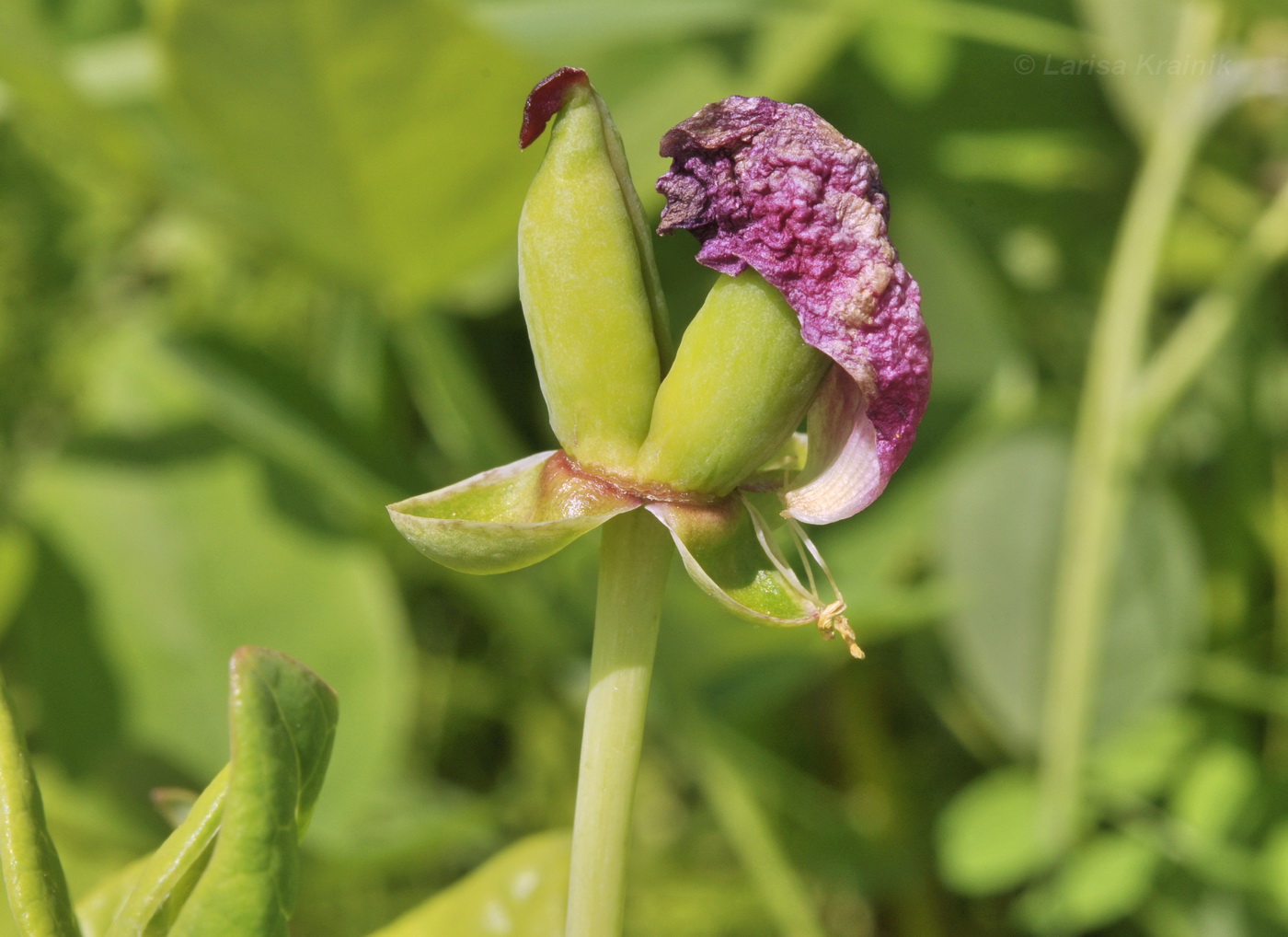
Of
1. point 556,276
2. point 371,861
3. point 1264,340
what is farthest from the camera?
point 1264,340

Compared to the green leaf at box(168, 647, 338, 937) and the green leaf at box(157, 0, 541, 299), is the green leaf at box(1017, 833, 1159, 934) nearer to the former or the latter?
the green leaf at box(157, 0, 541, 299)

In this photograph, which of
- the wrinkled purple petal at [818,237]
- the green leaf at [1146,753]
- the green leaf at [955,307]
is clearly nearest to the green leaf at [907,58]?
the green leaf at [955,307]

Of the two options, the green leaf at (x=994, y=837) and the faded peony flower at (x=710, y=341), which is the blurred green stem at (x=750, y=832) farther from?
the faded peony flower at (x=710, y=341)

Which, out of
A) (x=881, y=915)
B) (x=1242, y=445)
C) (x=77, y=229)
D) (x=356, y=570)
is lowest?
(x=881, y=915)

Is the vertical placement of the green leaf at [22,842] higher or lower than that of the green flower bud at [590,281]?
lower

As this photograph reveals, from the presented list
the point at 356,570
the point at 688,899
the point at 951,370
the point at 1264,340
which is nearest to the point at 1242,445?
the point at 1264,340

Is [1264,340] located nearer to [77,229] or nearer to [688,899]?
[688,899]

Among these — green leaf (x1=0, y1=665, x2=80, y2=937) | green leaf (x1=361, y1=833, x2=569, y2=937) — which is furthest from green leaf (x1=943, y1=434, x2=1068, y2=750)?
green leaf (x1=0, y1=665, x2=80, y2=937)

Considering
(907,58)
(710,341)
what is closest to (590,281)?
(710,341)
